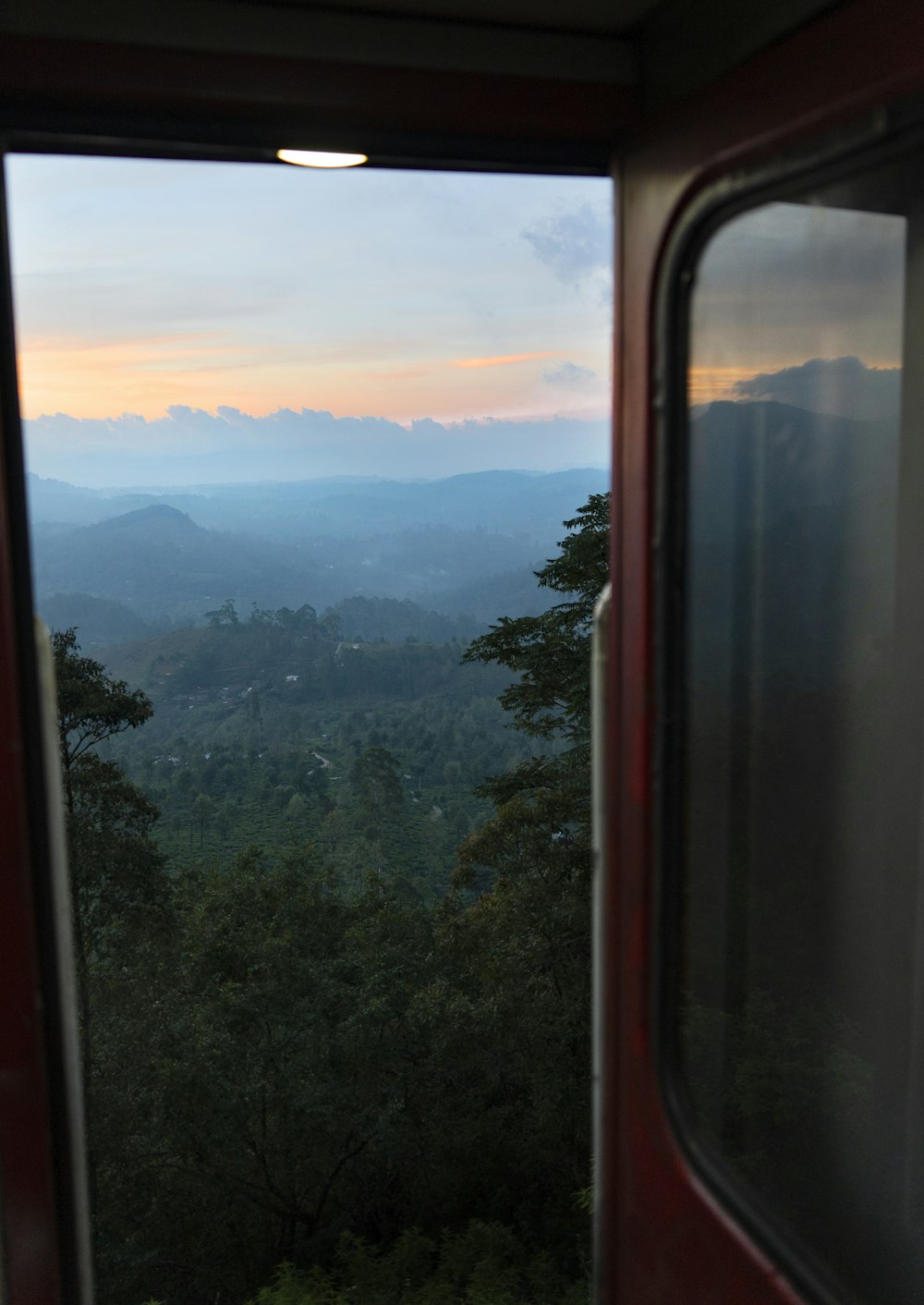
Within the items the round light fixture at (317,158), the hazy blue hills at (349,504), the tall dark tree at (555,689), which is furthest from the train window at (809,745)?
the hazy blue hills at (349,504)

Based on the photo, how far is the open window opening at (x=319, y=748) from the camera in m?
11.4

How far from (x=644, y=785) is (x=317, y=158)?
856 mm

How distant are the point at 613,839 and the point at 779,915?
231 mm

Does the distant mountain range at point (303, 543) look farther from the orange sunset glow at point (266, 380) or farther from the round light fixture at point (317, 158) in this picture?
the round light fixture at point (317, 158)

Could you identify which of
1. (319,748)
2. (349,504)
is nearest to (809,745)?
(319,748)

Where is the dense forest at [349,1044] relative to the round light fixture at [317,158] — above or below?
below

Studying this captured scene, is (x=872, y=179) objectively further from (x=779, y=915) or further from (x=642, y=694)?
(x=779, y=915)

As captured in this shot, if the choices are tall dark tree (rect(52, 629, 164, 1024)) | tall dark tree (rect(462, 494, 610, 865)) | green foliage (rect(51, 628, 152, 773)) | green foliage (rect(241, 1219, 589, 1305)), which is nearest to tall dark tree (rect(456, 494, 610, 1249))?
tall dark tree (rect(462, 494, 610, 865))

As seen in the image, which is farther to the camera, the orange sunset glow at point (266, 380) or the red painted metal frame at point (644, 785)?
the orange sunset glow at point (266, 380)

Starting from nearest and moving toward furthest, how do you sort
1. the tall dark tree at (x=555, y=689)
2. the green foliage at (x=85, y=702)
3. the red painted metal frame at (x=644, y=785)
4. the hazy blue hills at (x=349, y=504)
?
the red painted metal frame at (x=644, y=785) < the tall dark tree at (x=555, y=689) < the green foliage at (x=85, y=702) < the hazy blue hills at (x=349, y=504)

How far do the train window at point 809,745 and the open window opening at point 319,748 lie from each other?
74 cm

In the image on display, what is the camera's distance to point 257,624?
29.3m

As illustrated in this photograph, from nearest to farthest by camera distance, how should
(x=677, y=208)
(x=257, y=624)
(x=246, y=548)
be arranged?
(x=677, y=208) → (x=257, y=624) → (x=246, y=548)

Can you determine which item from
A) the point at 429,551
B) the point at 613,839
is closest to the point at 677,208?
the point at 613,839
